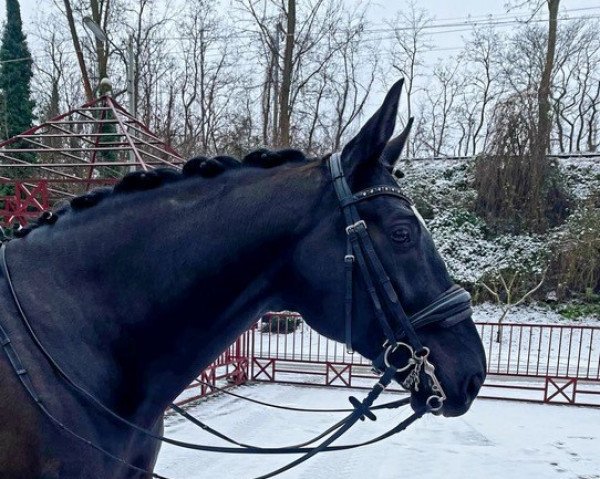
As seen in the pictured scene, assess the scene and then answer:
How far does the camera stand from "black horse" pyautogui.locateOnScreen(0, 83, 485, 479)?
159 cm

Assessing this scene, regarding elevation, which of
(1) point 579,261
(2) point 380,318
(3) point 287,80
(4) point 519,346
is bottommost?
(4) point 519,346

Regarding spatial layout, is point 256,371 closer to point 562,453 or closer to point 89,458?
point 562,453

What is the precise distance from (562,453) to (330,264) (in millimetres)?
5630

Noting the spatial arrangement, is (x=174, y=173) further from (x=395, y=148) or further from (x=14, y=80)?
(x=14, y=80)

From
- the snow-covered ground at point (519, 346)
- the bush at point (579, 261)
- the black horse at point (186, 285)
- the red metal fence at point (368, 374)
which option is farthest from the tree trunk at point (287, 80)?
the black horse at point (186, 285)

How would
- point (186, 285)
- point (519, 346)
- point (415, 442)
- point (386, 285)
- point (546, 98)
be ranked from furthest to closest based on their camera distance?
point (546, 98), point (519, 346), point (415, 442), point (186, 285), point (386, 285)

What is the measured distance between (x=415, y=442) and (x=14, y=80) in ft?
72.3

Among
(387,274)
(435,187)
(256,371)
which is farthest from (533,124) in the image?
(387,274)

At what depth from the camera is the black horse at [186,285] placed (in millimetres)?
1588

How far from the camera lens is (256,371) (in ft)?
30.8

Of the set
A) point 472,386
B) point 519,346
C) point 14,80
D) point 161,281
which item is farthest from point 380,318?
point 14,80

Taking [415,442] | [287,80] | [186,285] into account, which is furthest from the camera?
[287,80]

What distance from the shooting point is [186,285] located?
5.49 ft

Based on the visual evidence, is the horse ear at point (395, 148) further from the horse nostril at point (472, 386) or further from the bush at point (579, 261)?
the bush at point (579, 261)
